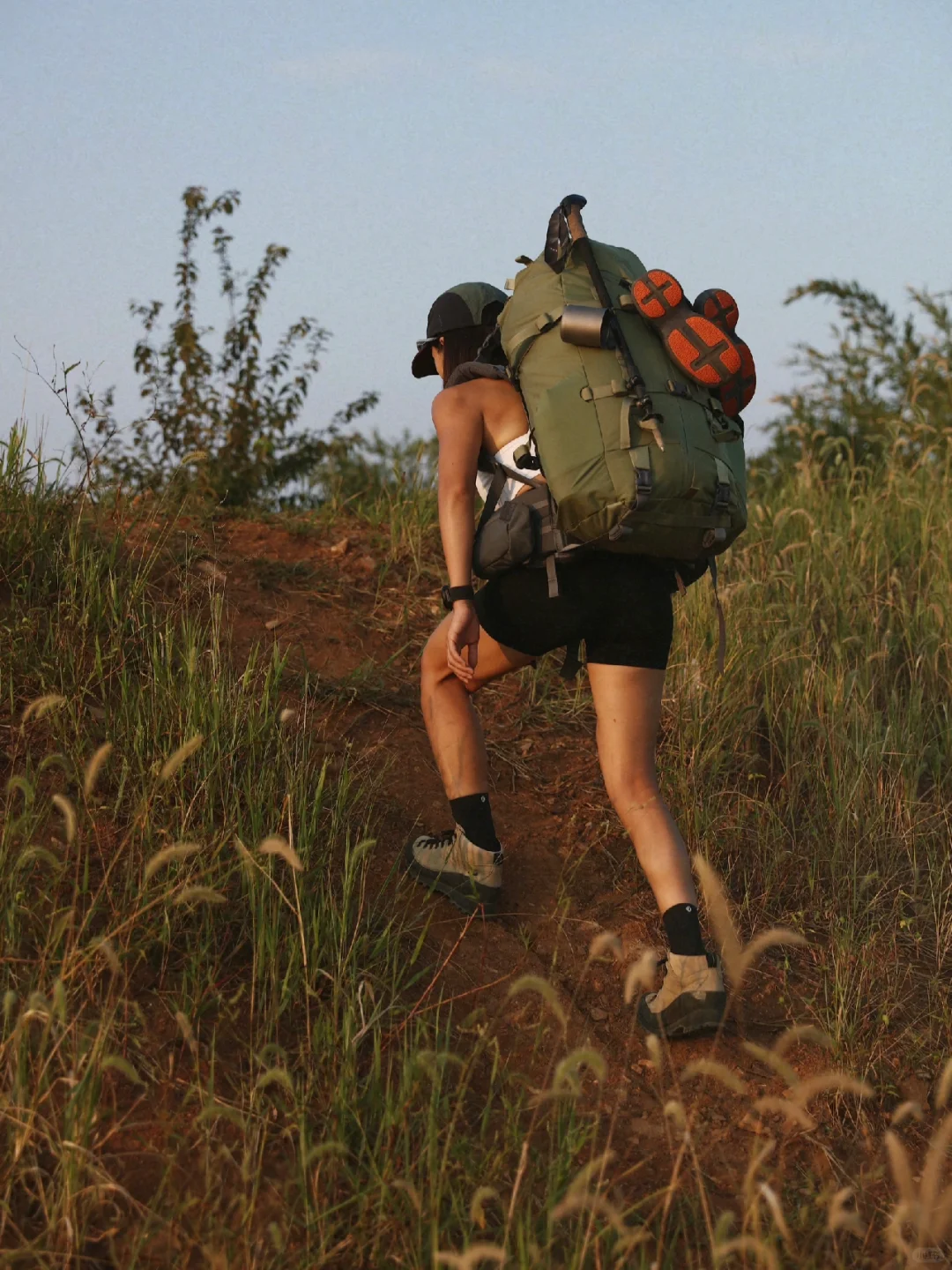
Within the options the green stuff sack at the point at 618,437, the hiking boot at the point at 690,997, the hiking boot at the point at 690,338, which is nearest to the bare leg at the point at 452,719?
the green stuff sack at the point at 618,437

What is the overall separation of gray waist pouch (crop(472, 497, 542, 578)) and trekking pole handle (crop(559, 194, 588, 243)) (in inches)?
26.8

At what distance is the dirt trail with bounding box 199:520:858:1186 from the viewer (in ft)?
11.1

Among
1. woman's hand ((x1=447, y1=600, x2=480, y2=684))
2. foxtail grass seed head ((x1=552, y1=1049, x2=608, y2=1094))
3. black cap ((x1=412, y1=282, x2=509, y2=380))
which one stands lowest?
foxtail grass seed head ((x1=552, y1=1049, x2=608, y2=1094))

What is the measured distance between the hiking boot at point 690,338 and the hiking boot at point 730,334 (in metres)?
0.06

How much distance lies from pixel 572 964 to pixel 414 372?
5.91ft

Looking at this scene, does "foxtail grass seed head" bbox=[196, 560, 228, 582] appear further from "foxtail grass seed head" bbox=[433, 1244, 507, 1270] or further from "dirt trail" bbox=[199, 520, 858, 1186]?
"foxtail grass seed head" bbox=[433, 1244, 507, 1270]

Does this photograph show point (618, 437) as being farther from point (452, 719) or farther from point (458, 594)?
point (452, 719)

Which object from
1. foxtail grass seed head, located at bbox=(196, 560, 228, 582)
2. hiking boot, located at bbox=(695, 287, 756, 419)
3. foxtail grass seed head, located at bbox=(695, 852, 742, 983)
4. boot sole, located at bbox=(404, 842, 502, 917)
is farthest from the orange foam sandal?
foxtail grass seed head, located at bbox=(196, 560, 228, 582)

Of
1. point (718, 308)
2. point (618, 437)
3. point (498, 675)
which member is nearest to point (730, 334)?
point (718, 308)

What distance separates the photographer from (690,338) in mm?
3182

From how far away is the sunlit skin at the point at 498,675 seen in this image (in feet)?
10.8

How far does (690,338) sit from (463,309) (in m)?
0.76

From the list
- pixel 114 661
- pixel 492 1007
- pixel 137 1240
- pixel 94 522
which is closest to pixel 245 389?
pixel 94 522

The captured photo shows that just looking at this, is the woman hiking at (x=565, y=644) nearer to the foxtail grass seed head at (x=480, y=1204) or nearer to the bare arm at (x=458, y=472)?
the bare arm at (x=458, y=472)
